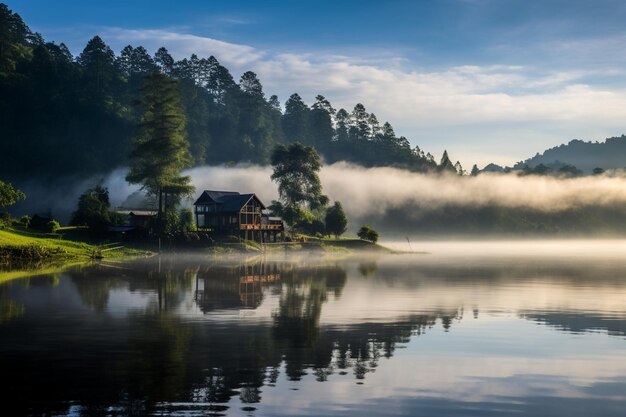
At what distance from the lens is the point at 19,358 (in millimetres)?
23000

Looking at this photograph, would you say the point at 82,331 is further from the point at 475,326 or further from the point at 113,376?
the point at 475,326

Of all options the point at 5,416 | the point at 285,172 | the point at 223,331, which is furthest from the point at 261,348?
the point at 285,172

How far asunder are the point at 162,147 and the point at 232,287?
7142 cm

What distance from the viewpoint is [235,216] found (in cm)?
11931

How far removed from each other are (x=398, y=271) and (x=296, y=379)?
52.0 meters

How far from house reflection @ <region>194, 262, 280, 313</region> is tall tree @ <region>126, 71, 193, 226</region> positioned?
48926 mm

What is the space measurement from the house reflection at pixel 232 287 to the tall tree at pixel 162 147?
48926mm

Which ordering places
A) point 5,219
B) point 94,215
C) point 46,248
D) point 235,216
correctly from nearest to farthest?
1. point 46,248
2. point 5,219
3. point 94,215
4. point 235,216

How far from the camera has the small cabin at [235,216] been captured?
384 ft

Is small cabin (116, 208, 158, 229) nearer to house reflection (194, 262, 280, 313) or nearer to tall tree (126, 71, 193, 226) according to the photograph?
tall tree (126, 71, 193, 226)

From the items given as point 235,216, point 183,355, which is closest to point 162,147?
point 235,216

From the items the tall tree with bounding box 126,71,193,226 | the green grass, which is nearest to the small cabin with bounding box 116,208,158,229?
the tall tree with bounding box 126,71,193,226

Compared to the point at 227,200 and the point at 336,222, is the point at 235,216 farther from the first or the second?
the point at 336,222

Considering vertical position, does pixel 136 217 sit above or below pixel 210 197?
below
